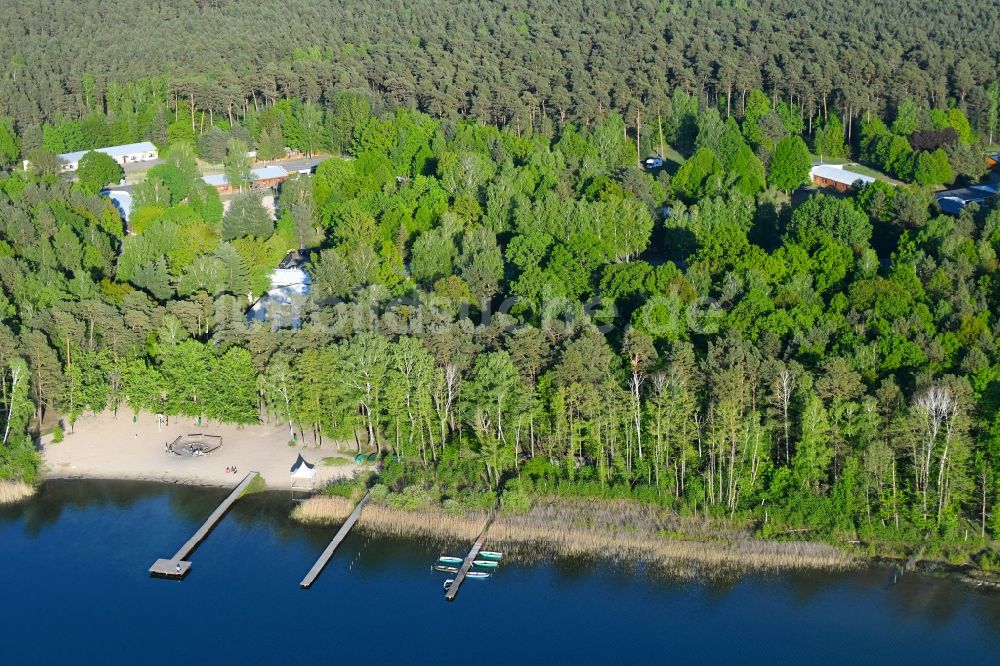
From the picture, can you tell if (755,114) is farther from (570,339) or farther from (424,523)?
(424,523)

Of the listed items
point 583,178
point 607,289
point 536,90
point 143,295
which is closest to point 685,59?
point 536,90

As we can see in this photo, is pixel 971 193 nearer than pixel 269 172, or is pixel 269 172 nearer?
pixel 971 193

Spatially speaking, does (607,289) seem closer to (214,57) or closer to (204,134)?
(204,134)

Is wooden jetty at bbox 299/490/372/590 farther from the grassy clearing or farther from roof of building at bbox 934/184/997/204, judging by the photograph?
roof of building at bbox 934/184/997/204

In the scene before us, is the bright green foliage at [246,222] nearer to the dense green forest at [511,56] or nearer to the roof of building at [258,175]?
the roof of building at [258,175]

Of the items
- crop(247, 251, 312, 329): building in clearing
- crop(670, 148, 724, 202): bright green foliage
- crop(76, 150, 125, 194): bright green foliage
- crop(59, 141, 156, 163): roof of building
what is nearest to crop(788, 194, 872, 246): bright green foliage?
crop(670, 148, 724, 202): bright green foliage

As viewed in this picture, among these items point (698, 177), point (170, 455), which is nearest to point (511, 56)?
point (698, 177)
